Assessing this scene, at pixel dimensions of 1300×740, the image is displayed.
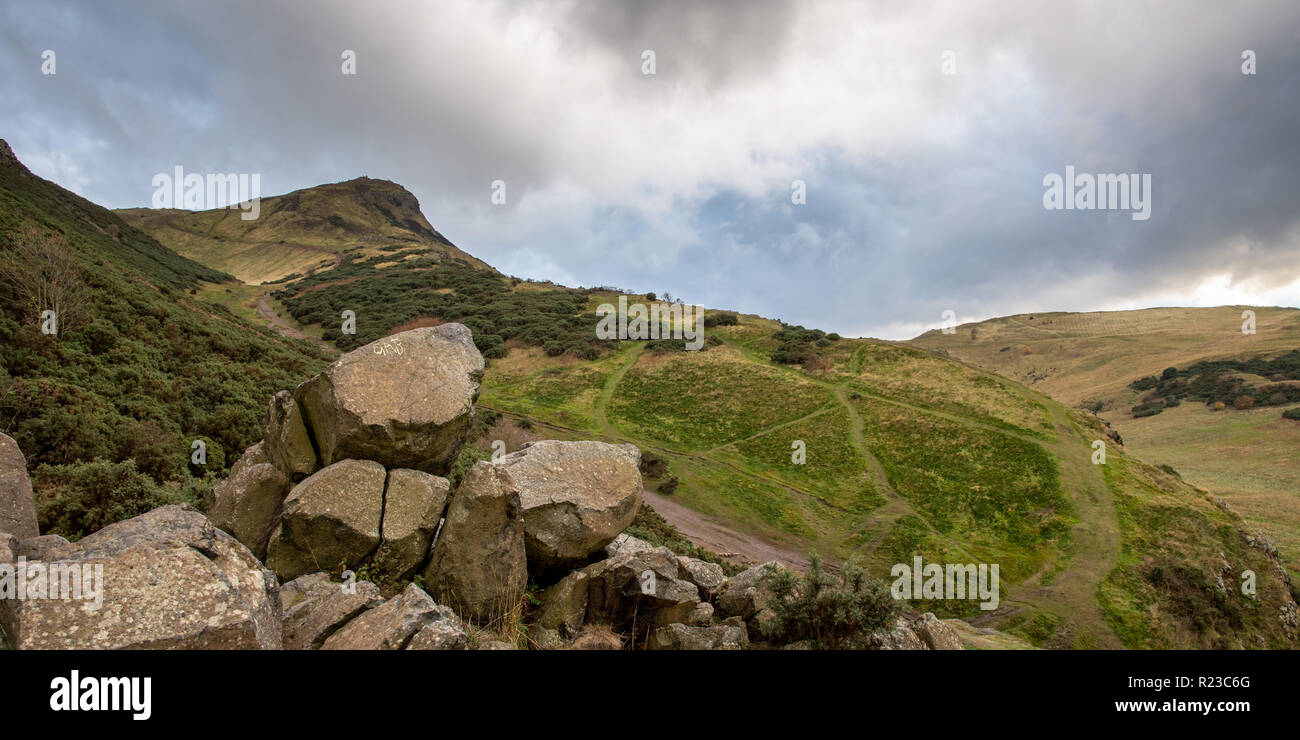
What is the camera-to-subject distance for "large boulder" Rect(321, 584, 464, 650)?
18.2 feet

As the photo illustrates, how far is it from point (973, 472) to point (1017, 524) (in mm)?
4862

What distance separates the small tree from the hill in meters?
0.07

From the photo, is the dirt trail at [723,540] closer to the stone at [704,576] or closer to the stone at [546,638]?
the stone at [704,576]

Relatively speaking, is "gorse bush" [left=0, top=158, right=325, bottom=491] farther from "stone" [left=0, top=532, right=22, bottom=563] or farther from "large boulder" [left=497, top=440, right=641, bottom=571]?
"large boulder" [left=497, top=440, right=641, bottom=571]

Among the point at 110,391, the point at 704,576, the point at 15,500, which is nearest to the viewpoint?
the point at 15,500

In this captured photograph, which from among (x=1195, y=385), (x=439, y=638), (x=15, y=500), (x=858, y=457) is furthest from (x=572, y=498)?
(x=1195, y=385)

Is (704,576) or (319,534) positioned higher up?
(319,534)

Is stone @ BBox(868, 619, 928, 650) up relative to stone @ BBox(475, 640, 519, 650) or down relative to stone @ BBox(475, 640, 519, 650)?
down

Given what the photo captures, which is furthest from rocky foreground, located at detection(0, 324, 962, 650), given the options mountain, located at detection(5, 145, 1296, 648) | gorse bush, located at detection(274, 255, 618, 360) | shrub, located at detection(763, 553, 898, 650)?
gorse bush, located at detection(274, 255, 618, 360)

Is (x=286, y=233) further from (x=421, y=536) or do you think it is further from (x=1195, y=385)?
(x=1195, y=385)

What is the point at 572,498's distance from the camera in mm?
9703

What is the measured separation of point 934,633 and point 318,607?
9399 millimetres

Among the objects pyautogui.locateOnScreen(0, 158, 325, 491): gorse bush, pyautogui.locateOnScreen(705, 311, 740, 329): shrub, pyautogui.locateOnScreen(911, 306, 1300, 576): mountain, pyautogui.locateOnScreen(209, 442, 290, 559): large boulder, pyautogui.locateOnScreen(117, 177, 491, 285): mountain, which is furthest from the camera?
pyautogui.locateOnScreen(117, 177, 491, 285): mountain
